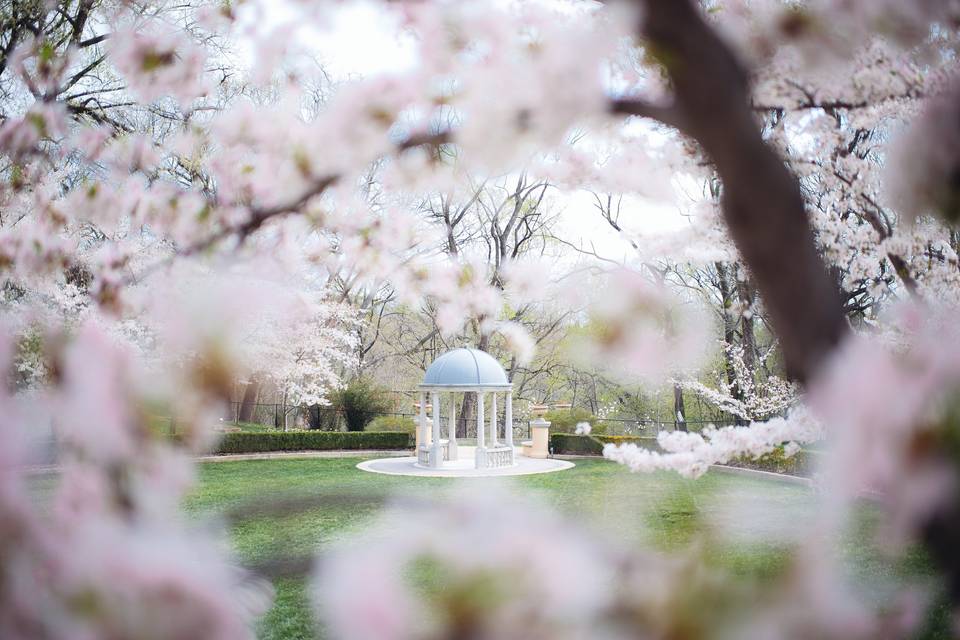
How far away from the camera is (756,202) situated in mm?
642

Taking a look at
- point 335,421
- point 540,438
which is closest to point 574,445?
point 540,438

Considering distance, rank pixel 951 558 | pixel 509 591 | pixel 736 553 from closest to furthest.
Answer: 1. pixel 509 591
2. pixel 951 558
3. pixel 736 553

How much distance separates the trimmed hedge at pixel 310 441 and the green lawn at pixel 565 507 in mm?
1078

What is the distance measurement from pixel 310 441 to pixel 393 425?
3222mm

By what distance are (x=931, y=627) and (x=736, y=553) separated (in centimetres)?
223

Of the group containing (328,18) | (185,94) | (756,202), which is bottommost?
(756,202)

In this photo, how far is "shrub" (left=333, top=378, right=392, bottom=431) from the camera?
20.5 meters

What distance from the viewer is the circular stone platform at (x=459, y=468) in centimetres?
1462

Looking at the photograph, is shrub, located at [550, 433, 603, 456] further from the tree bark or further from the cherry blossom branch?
the tree bark

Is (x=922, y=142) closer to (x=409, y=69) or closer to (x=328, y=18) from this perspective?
(x=409, y=69)

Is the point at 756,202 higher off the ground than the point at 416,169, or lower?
lower

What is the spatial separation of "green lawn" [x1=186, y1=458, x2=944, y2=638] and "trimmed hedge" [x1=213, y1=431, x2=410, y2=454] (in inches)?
42.4

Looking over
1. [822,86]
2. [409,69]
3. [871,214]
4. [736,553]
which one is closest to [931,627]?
[736,553]

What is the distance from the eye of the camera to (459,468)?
1581 centimetres
